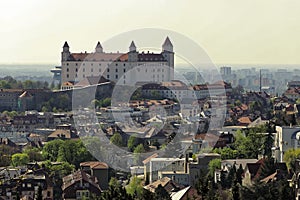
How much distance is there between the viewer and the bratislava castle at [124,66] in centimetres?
4697

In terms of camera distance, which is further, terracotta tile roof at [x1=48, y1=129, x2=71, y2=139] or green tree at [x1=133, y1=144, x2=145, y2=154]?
terracotta tile roof at [x1=48, y1=129, x2=71, y2=139]

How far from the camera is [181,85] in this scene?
46.8 metres

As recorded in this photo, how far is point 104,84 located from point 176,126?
10877mm

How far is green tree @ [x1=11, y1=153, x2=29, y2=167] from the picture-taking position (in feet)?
84.1

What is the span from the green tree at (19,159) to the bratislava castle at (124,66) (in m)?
19.9

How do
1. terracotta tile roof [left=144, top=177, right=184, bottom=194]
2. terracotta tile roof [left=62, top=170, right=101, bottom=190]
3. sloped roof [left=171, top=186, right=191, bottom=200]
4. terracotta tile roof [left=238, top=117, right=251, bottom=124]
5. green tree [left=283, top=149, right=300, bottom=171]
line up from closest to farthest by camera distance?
sloped roof [left=171, top=186, right=191, bottom=200], green tree [left=283, top=149, right=300, bottom=171], terracotta tile roof [left=144, top=177, right=184, bottom=194], terracotta tile roof [left=62, top=170, right=101, bottom=190], terracotta tile roof [left=238, top=117, right=251, bottom=124]

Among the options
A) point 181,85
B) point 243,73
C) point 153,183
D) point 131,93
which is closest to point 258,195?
point 153,183

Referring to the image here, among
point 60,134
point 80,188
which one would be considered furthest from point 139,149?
point 80,188

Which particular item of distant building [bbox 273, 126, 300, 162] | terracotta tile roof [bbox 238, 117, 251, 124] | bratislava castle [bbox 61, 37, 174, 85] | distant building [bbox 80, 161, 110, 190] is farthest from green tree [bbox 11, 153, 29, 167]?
bratislava castle [bbox 61, 37, 174, 85]

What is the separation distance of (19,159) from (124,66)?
21.7 m

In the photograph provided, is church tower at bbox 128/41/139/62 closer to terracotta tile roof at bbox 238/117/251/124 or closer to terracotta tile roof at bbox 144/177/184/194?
terracotta tile roof at bbox 238/117/251/124

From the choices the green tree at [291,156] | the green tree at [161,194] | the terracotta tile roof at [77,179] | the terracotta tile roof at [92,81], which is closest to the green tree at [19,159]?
the terracotta tile roof at [77,179]

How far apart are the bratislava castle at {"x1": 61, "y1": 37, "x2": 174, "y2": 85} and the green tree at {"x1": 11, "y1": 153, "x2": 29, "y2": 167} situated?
1993 cm

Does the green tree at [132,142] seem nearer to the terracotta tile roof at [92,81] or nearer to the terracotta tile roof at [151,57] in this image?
the terracotta tile roof at [92,81]
